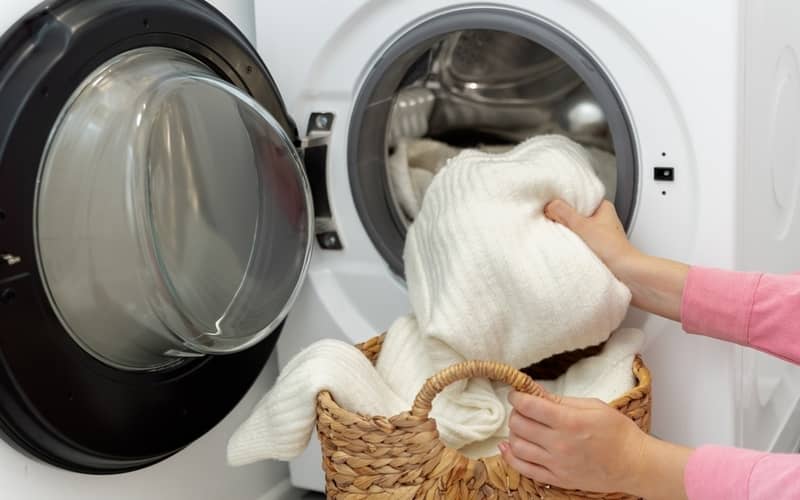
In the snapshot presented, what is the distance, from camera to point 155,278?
0.92 meters

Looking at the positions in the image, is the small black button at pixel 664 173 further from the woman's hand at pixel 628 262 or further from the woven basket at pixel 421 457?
the woven basket at pixel 421 457

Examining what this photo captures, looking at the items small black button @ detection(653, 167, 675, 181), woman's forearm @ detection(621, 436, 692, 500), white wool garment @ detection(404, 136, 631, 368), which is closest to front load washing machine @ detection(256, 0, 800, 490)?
small black button @ detection(653, 167, 675, 181)

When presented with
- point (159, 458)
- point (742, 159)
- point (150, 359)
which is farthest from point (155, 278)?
point (742, 159)

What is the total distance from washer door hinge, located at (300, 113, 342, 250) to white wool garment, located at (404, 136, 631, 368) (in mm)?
224

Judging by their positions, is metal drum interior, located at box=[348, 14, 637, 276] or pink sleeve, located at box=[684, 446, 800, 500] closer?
pink sleeve, located at box=[684, 446, 800, 500]

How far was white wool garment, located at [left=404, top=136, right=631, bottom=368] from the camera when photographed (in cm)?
94

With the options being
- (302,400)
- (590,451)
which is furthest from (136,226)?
(590,451)

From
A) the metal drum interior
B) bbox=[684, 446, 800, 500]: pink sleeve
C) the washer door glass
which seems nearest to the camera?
bbox=[684, 446, 800, 500]: pink sleeve

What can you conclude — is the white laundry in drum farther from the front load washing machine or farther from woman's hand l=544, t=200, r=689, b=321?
woman's hand l=544, t=200, r=689, b=321

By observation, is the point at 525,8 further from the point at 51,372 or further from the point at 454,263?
the point at 51,372

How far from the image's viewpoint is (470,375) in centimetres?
87

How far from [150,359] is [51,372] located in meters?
0.15

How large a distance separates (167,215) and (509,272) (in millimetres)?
368

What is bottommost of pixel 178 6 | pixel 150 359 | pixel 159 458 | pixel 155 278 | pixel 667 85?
pixel 159 458
